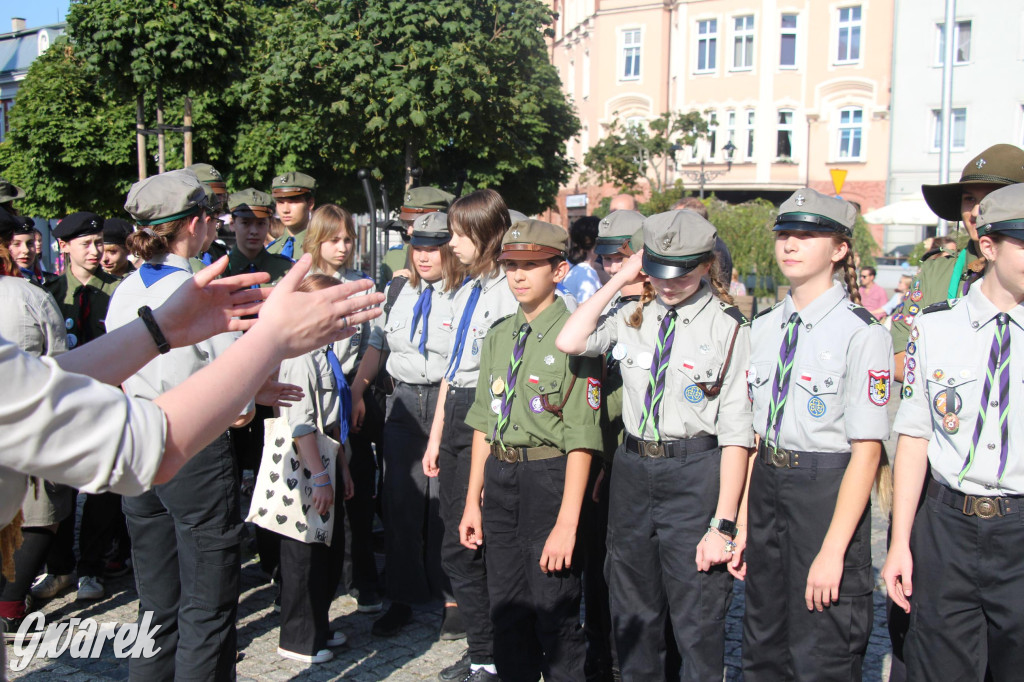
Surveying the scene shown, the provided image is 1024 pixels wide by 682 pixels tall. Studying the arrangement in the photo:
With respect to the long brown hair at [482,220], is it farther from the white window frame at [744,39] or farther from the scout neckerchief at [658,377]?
the white window frame at [744,39]

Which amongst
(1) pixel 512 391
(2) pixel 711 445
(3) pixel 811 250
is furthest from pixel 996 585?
(1) pixel 512 391

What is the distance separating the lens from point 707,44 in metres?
43.0

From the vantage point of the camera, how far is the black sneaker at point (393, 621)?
16.6ft

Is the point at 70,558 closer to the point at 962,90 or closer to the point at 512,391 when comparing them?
the point at 512,391

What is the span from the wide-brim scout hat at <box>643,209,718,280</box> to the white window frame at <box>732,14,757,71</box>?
41540mm

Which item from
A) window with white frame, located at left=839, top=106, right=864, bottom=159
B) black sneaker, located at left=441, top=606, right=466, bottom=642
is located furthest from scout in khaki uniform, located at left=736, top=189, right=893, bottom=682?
window with white frame, located at left=839, top=106, right=864, bottom=159

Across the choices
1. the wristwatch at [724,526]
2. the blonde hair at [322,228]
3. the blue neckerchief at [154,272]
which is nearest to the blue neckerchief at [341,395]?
the blonde hair at [322,228]

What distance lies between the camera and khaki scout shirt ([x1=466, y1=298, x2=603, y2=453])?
12.6 ft

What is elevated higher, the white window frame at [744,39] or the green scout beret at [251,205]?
the white window frame at [744,39]

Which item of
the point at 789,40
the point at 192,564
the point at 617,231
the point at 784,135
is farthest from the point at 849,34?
the point at 192,564

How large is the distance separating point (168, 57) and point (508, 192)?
645 inches

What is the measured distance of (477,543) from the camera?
427cm

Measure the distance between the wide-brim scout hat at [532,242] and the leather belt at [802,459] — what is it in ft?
4.23

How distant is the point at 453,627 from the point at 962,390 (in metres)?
3.04
